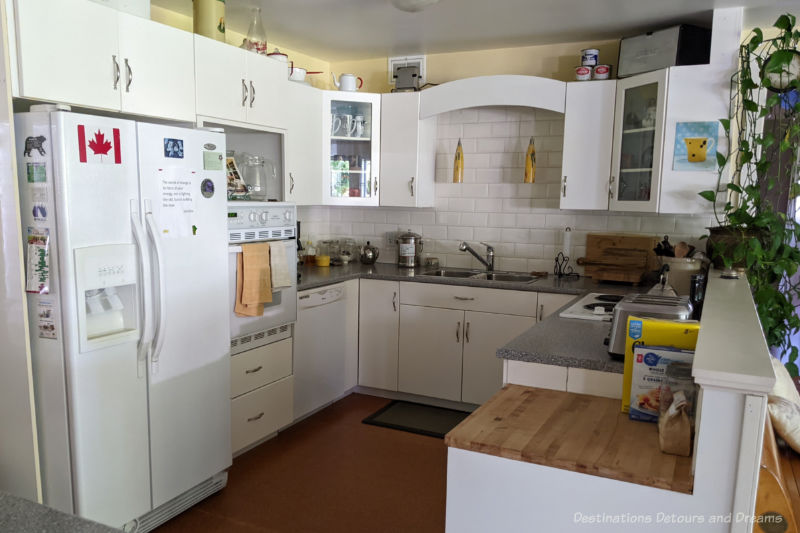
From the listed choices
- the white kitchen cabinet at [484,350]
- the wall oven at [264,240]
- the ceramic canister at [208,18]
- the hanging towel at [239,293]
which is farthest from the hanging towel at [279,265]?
the white kitchen cabinet at [484,350]

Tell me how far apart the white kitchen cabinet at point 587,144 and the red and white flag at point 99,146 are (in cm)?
261

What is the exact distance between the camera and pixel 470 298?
388cm

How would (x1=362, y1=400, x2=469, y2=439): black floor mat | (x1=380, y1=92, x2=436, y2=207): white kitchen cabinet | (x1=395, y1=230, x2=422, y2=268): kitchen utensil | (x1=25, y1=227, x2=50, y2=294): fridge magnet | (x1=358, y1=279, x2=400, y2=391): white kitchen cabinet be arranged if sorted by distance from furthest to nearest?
1. (x1=395, y1=230, x2=422, y2=268): kitchen utensil
2. (x1=380, y1=92, x2=436, y2=207): white kitchen cabinet
3. (x1=358, y1=279, x2=400, y2=391): white kitchen cabinet
4. (x1=362, y1=400, x2=469, y2=439): black floor mat
5. (x1=25, y1=227, x2=50, y2=294): fridge magnet

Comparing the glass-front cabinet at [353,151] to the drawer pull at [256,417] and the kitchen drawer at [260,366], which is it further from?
the drawer pull at [256,417]

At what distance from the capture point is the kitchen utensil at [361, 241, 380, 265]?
15.1 feet

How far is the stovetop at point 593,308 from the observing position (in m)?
2.72

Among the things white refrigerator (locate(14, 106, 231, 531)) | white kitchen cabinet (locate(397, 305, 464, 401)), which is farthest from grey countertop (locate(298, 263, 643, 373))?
white refrigerator (locate(14, 106, 231, 531))

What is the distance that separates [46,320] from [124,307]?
0.94 ft

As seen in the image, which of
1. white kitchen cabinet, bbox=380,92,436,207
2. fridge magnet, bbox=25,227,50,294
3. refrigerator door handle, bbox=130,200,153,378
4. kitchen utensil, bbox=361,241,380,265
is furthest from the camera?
kitchen utensil, bbox=361,241,380,265

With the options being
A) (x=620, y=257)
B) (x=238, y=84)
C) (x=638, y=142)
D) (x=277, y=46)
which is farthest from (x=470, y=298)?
(x=277, y=46)

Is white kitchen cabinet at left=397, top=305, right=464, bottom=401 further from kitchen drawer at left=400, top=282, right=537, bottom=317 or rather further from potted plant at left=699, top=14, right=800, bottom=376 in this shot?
potted plant at left=699, top=14, right=800, bottom=376

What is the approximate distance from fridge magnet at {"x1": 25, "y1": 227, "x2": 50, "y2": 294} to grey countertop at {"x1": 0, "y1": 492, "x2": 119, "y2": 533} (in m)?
1.28

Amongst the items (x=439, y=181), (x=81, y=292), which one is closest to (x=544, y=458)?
(x=81, y=292)

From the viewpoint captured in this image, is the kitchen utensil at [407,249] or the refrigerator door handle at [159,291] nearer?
the refrigerator door handle at [159,291]
